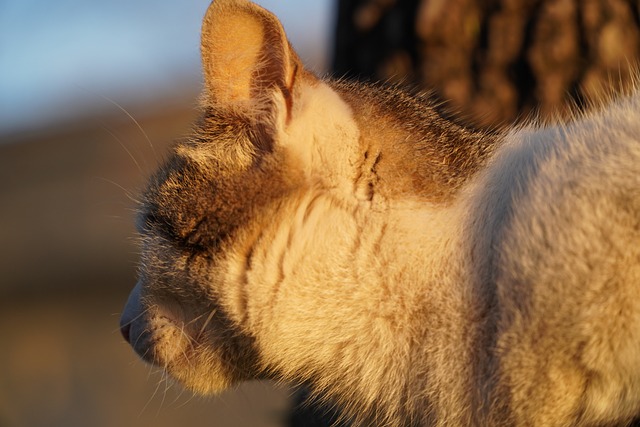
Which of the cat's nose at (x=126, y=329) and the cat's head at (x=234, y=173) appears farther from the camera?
the cat's nose at (x=126, y=329)

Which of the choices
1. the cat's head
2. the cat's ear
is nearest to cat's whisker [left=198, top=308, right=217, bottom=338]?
the cat's head

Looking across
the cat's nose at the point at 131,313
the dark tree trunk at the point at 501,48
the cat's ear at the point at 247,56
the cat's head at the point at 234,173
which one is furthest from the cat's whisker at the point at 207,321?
the dark tree trunk at the point at 501,48

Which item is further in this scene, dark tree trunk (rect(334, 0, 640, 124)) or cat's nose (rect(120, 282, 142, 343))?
dark tree trunk (rect(334, 0, 640, 124))

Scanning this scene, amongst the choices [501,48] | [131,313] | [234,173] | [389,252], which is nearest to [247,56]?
[234,173]

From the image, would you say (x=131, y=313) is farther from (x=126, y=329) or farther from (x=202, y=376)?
(x=202, y=376)

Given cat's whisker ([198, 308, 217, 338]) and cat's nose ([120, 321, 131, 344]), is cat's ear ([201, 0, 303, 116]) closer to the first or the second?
cat's whisker ([198, 308, 217, 338])

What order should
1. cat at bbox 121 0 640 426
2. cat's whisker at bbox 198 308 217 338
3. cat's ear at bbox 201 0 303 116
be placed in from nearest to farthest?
1. cat at bbox 121 0 640 426
2. cat's ear at bbox 201 0 303 116
3. cat's whisker at bbox 198 308 217 338

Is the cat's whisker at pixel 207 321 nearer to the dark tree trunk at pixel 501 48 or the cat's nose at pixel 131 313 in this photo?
the cat's nose at pixel 131 313

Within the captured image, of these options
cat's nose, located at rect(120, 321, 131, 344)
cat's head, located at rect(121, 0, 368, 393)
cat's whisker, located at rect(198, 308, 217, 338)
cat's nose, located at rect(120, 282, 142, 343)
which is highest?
cat's head, located at rect(121, 0, 368, 393)
